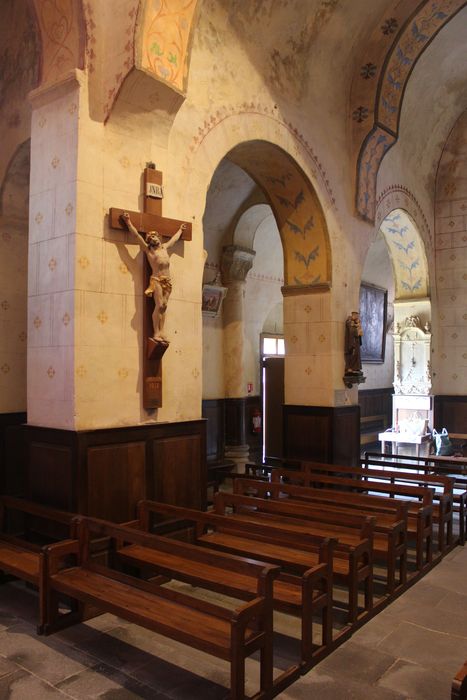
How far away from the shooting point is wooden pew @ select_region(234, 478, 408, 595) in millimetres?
4746

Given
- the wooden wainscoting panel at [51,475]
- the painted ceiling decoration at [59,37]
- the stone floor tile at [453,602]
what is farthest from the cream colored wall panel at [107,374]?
the stone floor tile at [453,602]

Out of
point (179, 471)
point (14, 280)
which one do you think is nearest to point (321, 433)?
point (179, 471)

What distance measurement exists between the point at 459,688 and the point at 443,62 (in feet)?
32.5

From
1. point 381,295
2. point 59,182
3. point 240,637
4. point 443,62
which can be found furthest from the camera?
point 381,295

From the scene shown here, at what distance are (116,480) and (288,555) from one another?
1.54 m

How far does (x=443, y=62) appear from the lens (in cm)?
980

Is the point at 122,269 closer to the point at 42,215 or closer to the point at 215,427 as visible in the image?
the point at 42,215

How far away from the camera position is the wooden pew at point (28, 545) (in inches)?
169

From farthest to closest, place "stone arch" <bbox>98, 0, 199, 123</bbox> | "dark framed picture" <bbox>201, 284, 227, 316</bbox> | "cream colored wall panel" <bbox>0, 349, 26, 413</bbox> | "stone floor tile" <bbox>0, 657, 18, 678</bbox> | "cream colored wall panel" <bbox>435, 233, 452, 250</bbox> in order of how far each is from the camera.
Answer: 1. "cream colored wall panel" <bbox>435, 233, 452, 250</bbox>
2. "dark framed picture" <bbox>201, 284, 227, 316</bbox>
3. "cream colored wall panel" <bbox>0, 349, 26, 413</bbox>
4. "stone arch" <bbox>98, 0, 199, 123</bbox>
5. "stone floor tile" <bbox>0, 657, 18, 678</bbox>

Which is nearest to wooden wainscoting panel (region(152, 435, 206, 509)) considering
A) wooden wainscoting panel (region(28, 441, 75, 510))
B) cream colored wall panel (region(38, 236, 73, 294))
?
wooden wainscoting panel (region(28, 441, 75, 510))

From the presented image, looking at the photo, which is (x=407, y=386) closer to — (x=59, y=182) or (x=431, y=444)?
(x=431, y=444)

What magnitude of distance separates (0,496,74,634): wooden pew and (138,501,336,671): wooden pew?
29.3 inches

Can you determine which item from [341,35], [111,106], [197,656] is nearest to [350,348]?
[341,35]

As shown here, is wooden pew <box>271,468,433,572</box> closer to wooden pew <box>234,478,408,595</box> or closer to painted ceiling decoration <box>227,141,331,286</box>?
wooden pew <box>234,478,408,595</box>
